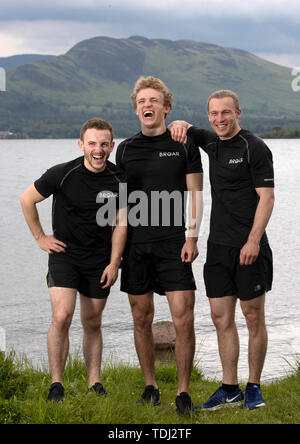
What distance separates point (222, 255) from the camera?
596cm

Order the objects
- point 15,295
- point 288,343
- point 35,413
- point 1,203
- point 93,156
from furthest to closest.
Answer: point 1,203 < point 15,295 < point 288,343 < point 93,156 < point 35,413

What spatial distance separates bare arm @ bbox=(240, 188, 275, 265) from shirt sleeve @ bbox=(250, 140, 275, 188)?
0.20ft

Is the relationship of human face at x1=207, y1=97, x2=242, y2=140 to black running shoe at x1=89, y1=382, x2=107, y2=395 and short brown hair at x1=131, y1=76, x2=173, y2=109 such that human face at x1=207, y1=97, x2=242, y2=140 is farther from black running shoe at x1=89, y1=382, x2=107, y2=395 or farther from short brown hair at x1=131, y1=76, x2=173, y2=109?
black running shoe at x1=89, y1=382, x2=107, y2=395

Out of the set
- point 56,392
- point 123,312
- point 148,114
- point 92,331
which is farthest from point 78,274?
point 123,312

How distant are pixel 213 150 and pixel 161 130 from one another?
0.51m

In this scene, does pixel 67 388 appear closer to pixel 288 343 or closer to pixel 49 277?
pixel 49 277

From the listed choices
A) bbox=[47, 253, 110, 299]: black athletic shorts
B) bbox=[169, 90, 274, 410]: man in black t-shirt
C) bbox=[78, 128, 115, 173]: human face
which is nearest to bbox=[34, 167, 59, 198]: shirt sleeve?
bbox=[78, 128, 115, 173]: human face

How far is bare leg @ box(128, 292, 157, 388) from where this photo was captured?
612cm

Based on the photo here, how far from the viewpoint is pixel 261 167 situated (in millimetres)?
5723

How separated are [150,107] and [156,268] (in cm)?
146

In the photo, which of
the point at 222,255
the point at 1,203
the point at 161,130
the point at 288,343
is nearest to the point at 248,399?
the point at 222,255

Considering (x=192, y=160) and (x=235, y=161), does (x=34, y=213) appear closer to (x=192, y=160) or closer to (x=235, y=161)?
(x=192, y=160)

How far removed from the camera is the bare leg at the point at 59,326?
579 centimetres

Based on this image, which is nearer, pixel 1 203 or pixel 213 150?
pixel 213 150
